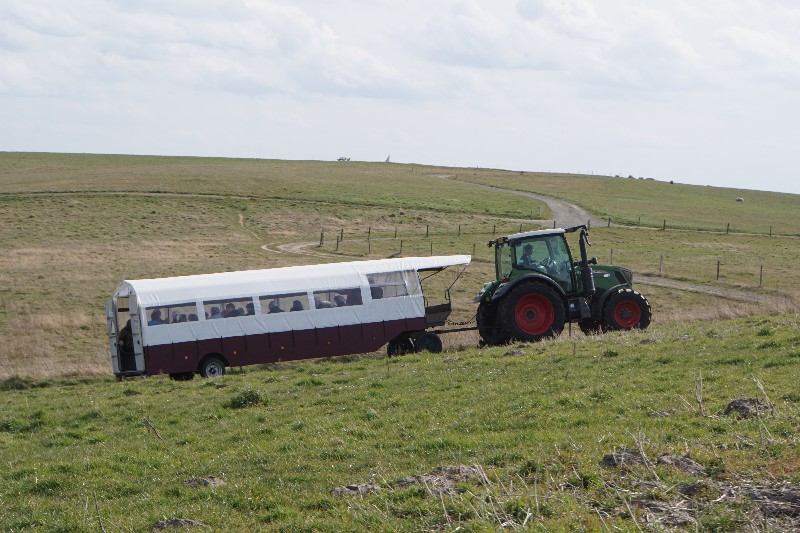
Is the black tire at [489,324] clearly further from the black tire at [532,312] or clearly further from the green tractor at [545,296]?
the black tire at [532,312]

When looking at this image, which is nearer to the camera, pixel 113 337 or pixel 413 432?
pixel 413 432

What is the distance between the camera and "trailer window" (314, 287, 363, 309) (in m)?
26.9

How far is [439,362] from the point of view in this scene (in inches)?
828

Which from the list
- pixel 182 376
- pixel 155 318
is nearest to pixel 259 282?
pixel 155 318

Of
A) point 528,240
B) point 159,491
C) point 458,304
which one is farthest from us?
point 458,304

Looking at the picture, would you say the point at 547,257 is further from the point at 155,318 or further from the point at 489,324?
the point at 155,318

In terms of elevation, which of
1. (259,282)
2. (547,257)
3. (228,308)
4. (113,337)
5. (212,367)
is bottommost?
(212,367)

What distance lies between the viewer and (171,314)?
25625 millimetres

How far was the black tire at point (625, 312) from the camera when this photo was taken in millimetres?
25375

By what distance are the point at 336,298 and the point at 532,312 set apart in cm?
590

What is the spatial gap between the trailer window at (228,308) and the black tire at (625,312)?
9.95 meters

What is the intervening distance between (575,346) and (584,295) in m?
5.09

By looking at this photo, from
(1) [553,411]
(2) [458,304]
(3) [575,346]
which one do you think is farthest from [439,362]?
(2) [458,304]

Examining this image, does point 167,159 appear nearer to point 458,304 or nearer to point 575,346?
point 458,304
